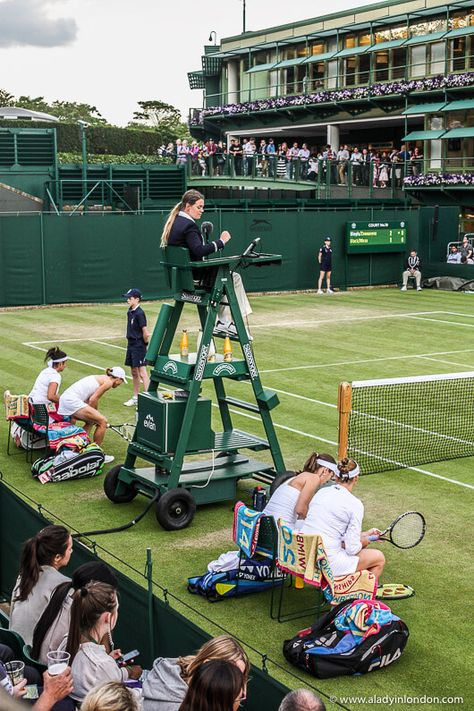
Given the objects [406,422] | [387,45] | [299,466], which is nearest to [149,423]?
[299,466]

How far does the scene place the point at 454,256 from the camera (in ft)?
132

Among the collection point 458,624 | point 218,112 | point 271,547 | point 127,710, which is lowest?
point 458,624

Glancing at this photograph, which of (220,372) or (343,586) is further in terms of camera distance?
A: (220,372)

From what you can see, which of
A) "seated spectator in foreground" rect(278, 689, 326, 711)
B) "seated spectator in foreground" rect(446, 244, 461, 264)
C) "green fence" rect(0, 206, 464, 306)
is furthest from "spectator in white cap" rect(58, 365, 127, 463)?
"seated spectator in foreground" rect(446, 244, 461, 264)

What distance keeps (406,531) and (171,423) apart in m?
3.40

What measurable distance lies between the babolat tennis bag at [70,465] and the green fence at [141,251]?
792 inches

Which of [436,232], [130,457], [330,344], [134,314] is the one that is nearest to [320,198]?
[436,232]

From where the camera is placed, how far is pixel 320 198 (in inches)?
1785

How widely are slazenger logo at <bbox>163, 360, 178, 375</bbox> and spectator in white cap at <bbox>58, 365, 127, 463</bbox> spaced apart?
2.64 meters

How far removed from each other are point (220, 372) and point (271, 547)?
2.92 metres

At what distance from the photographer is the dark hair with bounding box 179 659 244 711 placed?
5004 mm

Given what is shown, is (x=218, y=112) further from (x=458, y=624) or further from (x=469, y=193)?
(x=458, y=624)

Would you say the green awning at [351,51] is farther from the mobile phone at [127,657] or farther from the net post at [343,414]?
the mobile phone at [127,657]

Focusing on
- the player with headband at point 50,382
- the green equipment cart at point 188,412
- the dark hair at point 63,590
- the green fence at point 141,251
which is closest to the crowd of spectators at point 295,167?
the green fence at point 141,251
